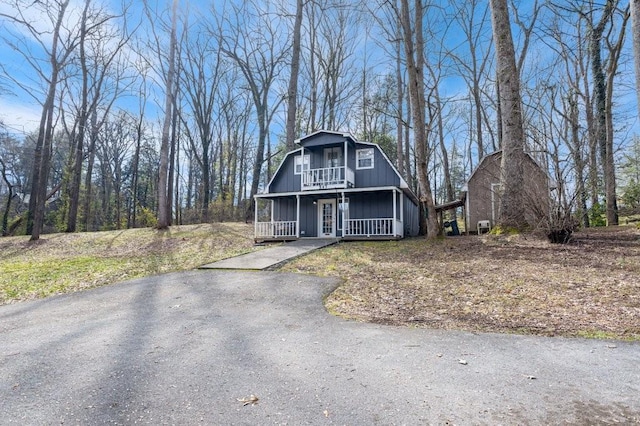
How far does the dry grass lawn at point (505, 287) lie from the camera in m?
4.17

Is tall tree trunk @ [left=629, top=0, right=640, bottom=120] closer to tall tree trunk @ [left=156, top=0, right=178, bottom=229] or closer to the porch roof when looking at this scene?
the porch roof

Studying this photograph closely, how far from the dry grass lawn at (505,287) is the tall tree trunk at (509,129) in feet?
2.90

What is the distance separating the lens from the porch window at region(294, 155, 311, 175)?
17362 millimetres

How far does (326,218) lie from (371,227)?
2.55 meters

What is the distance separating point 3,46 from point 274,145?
16.9 meters

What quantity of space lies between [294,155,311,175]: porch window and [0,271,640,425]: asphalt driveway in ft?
42.7

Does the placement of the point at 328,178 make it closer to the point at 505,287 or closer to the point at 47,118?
the point at 505,287

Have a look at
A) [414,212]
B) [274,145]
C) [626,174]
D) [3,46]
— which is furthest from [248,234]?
[626,174]

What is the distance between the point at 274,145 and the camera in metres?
28.9

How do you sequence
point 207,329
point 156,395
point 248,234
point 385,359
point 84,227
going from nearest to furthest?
point 156,395 → point 385,359 → point 207,329 → point 248,234 → point 84,227

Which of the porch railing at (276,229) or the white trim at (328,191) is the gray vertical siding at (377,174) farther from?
the porch railing at (276,229)

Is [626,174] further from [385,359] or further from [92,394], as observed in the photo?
[92,394]

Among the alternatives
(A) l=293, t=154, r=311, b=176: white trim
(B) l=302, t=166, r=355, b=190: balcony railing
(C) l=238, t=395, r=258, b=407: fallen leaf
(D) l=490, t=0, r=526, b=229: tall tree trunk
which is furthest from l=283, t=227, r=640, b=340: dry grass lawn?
(A) l=293, t=154, r=311, b=176: white trim

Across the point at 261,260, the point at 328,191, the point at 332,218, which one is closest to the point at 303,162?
the point at 328,191
